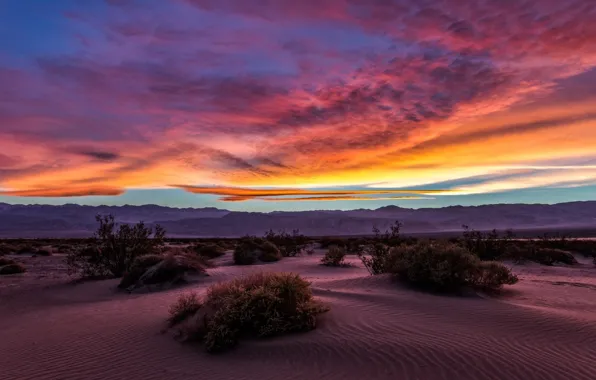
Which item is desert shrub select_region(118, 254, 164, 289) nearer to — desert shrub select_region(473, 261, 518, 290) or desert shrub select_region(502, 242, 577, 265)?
desert shrub select_region(473, 261, 518, 290)

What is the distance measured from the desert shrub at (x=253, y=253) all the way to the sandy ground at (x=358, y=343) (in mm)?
10767

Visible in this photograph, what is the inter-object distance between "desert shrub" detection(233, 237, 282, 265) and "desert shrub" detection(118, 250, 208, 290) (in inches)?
231

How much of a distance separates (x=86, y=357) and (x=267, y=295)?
10.3ft

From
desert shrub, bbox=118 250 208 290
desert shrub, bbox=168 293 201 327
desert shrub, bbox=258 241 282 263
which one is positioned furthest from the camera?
desert shrub, bbox=258 241 282 263

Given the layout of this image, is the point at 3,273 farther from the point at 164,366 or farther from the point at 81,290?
the point at 164,366

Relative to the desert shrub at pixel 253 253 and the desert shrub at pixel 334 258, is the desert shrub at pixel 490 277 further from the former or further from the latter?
the desert shrub at pixel 253 253

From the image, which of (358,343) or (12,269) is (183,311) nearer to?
(358,343)

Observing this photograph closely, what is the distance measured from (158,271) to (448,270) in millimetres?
9613

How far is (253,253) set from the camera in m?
22.6

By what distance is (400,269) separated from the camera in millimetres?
11523

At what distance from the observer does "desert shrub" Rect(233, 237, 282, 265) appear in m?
21.9

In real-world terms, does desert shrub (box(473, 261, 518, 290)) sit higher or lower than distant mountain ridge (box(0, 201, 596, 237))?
lower

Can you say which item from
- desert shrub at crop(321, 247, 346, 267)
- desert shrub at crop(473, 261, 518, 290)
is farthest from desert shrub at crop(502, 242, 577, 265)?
desert shrub at crop(473, 261, 518, 290)

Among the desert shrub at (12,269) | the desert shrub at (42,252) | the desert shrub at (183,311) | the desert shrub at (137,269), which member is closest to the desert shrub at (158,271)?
the desert shrub at (137,269)
